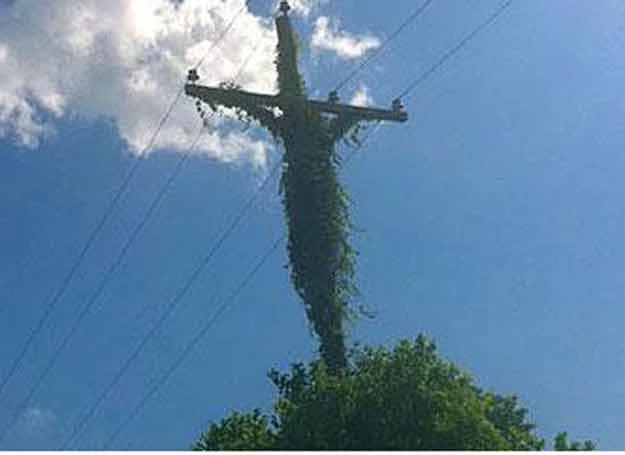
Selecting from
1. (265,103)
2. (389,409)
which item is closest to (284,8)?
(265,103)

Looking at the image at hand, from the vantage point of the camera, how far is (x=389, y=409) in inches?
958

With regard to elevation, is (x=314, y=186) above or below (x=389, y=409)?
above

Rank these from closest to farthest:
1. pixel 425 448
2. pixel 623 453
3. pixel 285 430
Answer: pixel 623 453
pixel 425 448
pixel 285 430

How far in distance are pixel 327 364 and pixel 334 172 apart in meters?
4.33

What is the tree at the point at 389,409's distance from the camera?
78.5 feet

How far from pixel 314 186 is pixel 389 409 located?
211 inches

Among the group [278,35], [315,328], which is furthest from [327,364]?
[278,35]

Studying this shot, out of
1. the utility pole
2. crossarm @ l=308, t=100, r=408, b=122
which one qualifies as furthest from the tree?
crossarm @ l=308, t=100, r=408, b=122

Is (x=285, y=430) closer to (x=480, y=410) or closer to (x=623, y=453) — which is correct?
(x=480, y=410)

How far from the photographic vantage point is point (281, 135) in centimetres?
2717

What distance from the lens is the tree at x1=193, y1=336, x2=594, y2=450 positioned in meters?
23.9

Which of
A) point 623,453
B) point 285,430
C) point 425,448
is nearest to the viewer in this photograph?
point 623,453

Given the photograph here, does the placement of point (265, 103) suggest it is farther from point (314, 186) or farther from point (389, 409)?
point (389, 409)

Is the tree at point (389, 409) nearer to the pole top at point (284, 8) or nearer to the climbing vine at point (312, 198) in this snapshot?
the climbing vine at point (312, 198)
